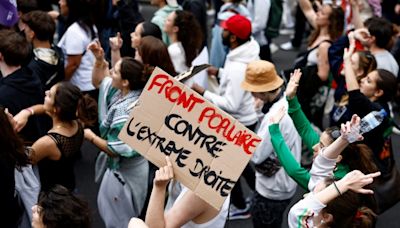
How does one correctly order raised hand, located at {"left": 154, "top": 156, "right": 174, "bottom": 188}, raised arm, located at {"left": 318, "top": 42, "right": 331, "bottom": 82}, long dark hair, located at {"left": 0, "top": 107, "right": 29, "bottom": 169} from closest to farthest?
raised hand, located at {"left": 154, "top": 156, "right": 174, "bottom": 188} → long dark hair, located at {"left": 0, "top": 107, "right": 29, "bottom": 169} → raised arm, located at {"left": 318, "top": 42, "right": 331, "bottom": 82}

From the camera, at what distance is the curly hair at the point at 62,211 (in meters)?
2.96

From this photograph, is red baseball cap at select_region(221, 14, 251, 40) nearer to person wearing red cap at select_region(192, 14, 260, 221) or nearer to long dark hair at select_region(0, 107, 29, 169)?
person wearing red cap at select_region(192, 14, 260, 221)

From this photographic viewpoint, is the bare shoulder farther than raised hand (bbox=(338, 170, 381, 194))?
Yes

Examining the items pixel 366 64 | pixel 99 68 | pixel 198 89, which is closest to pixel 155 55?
pixel 99 68

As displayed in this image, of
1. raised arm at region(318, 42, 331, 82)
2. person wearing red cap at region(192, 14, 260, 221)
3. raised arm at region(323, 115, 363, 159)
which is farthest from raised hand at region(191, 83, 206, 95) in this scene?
raised arm at region(323, 115, 363, 159)

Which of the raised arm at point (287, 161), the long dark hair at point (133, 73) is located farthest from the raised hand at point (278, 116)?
the long dark hair at point (133, 73)

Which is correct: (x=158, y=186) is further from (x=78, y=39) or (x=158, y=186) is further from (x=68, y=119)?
(x=78, y=39)

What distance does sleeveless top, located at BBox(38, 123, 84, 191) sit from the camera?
418cm

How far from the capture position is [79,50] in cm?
575

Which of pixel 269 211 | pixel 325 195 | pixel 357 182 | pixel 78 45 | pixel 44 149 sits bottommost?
pixel 269 211

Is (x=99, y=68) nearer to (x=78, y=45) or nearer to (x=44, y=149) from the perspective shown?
(x=78, y=45)

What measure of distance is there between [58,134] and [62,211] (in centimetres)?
127

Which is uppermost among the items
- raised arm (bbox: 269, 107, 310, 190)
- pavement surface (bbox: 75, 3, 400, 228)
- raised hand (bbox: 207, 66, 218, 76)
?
raised arm (bbox: 269, 107, 310, 190)

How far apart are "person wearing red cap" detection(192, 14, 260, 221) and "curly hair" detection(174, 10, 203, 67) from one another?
9.8 inches
